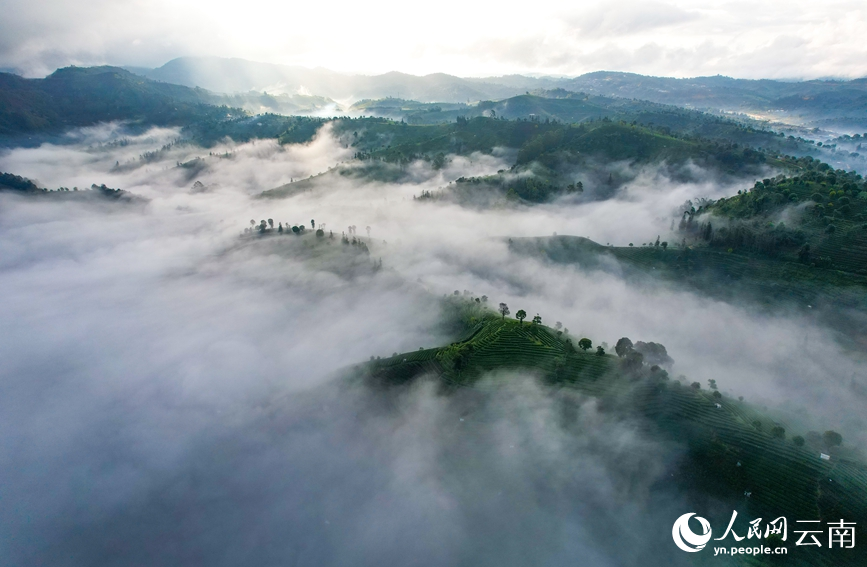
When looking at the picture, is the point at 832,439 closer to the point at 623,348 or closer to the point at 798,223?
the point at 623,348

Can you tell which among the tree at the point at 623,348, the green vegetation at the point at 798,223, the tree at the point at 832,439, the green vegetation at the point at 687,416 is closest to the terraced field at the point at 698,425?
the green vegetation at the point at 687,416

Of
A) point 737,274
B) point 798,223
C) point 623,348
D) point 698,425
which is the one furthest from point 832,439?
point 798,223

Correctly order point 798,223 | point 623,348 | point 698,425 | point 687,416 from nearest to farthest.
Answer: point 698,425, point 687,416, point 623,348, point 798,223

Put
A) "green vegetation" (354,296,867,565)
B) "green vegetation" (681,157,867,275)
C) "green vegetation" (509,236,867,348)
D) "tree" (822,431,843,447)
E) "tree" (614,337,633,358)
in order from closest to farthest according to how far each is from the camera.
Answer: "green vegetation" (354,296,867,565)
"tree" (822,431,843,447)
"tree" (614,337,633,358)
"green vegetation" (509,236,867,348)
"green vegetation" (681,157,867,275)

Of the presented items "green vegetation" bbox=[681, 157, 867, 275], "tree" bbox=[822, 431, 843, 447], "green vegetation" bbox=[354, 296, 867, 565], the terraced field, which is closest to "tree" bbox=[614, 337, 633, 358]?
"green vegetation" bbox=[354, 296, 867, 565]

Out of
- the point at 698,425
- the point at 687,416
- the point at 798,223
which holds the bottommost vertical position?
the point at 698,425

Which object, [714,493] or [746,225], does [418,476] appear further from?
[746,225]

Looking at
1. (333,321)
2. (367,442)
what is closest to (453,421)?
(367,442)

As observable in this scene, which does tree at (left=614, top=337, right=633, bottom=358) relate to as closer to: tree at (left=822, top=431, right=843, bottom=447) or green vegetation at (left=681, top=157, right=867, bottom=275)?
tree at (left=822, top=431, right=843, bottom=447)

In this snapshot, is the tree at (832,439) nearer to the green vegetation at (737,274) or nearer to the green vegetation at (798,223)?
the green vegetation at (737,274)

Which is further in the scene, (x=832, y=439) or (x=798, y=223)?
(x=798, y=223)
